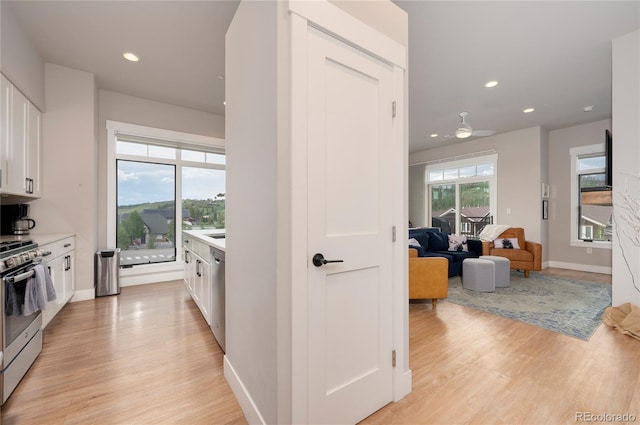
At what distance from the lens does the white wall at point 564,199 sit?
5480mm

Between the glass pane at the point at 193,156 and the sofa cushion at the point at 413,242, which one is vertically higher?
the glass pane at the point at 193,156

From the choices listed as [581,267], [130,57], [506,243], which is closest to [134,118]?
[130,57]

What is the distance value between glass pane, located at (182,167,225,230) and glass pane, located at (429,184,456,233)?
5.73m

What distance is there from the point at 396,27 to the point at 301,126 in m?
1.11

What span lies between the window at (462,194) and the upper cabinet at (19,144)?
7902 mm

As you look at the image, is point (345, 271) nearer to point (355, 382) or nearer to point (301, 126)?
point (355, 382)

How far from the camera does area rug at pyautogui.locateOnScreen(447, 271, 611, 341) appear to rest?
2910 mm

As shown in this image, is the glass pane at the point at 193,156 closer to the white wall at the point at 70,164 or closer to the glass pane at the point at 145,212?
the glass pane at the point at 145,212

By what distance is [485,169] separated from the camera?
6.74 metres

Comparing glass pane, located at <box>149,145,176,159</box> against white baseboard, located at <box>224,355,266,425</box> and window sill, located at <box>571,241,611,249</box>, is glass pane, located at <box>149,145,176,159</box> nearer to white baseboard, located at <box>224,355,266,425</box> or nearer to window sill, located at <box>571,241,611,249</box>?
white baseboard, located at <box>224,355,266,425</box>

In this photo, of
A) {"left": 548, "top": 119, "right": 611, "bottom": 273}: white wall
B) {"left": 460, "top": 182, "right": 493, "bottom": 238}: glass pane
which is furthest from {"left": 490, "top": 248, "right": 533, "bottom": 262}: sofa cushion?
{"left": 460, "top": 182, "right": 493, "bottom": 238}: glass pane

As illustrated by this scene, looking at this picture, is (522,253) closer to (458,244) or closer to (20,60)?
(458,244)

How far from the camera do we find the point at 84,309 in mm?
3316

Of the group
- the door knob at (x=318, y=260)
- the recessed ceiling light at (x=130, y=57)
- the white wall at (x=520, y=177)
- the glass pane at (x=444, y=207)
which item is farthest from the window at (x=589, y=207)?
the recessed ceiling light at (x=130, y=57)
